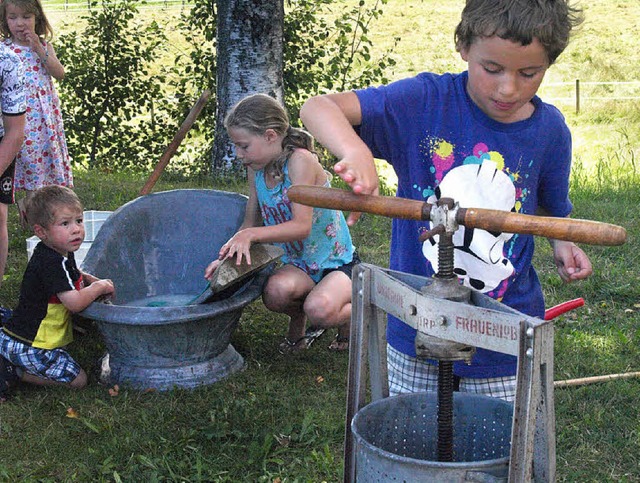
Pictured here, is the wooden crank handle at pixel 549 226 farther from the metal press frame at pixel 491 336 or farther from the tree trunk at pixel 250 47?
the tree trunk at pixel 250 47

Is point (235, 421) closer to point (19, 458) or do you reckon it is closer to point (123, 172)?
point (19, 458)

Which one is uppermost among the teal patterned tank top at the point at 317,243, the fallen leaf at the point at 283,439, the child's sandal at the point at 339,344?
the teal patterned tank top at the point at 317,243

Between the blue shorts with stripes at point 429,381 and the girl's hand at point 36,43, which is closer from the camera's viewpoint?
the blue shorts with stripes at point 429,381

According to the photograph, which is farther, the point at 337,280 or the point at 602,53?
the point at 602,53

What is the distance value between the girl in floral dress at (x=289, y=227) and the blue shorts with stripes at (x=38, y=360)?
2.32 feet

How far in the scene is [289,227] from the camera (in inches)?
143

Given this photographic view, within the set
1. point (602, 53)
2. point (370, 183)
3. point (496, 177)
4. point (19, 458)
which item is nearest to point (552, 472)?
point (370, 183)

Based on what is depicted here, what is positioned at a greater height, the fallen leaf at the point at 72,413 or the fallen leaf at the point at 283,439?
the fallen leaf at the point at 283,439

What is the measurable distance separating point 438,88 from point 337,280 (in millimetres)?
1631

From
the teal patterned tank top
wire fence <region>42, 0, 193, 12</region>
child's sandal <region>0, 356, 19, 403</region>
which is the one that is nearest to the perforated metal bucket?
the teal patterned tank top

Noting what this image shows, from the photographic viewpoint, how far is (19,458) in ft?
10.2

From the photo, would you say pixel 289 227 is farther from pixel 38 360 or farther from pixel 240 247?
pixel 38 360

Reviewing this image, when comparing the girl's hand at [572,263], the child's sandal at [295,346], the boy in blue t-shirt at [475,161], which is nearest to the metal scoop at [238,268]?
the child's sandal at [295,346]

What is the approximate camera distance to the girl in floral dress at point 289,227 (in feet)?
12.0
